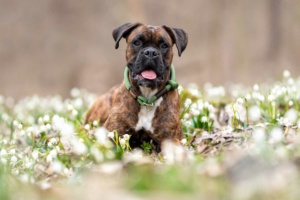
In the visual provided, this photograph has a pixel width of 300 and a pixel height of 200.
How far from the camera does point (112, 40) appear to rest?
1502cm

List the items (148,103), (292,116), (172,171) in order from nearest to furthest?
(172,171) < (292,116) < (148,103)

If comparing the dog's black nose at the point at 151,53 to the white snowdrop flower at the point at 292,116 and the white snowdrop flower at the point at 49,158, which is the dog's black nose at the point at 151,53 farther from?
the white snowdrop flower at the point at 49,158

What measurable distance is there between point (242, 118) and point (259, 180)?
390 centimetres

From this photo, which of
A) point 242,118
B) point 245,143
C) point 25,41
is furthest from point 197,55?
point 245,143

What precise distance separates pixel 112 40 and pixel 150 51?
8.87m

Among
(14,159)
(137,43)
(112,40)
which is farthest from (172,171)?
(112,40)

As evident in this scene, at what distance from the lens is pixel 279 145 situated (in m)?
4.48

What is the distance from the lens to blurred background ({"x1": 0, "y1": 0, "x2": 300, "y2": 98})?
14961 millimetres

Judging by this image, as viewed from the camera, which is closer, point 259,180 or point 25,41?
point 259,180

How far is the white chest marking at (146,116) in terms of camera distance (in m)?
6.43

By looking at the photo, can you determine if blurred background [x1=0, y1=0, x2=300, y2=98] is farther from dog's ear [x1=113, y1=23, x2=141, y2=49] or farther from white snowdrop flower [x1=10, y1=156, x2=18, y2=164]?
white snowdrop flower [x1=10, y1=156, x2=18, y2=164]

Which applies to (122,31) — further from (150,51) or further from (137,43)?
(150,51)

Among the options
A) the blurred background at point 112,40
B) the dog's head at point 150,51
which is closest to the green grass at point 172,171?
the dog's head at point 150,51

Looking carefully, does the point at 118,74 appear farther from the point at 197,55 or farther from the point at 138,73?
the point at 138,73
